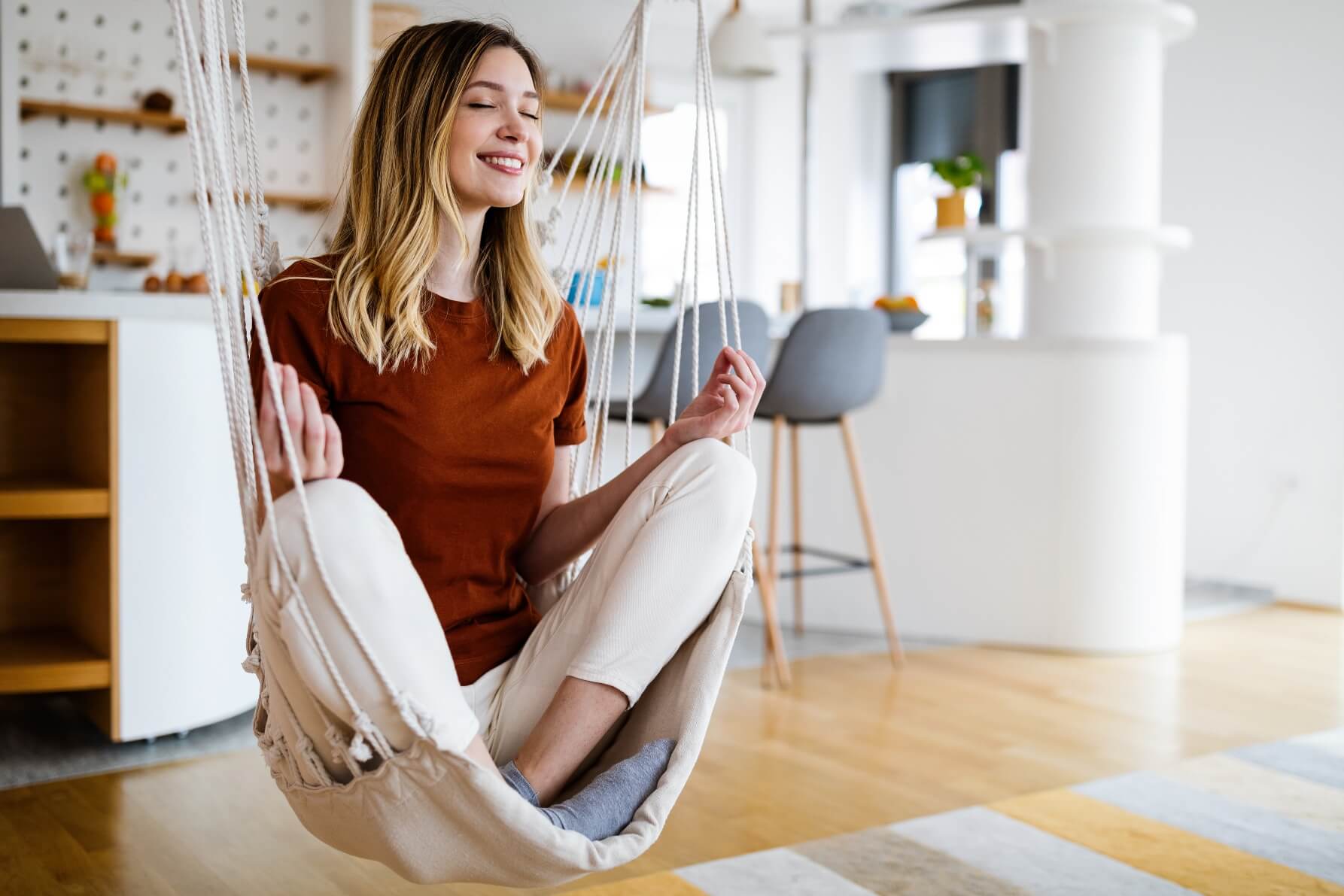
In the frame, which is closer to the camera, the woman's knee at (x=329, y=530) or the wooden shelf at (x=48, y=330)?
the woman's knee at (x=329, y=530)

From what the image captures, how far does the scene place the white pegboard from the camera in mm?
4895

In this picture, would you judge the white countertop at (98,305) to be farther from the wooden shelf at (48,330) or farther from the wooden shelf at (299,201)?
the wooden shelf at (299,201)

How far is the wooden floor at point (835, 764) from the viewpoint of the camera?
6.40ft

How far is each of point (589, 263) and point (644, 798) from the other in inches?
31.3

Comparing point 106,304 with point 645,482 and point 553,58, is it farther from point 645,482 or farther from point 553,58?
point 553,58

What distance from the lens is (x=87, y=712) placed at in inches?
104

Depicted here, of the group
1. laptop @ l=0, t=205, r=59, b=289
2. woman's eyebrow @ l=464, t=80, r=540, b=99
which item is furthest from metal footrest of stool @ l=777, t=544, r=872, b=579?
woman's eyebrow @ l=464, t=80, r=540, b=99

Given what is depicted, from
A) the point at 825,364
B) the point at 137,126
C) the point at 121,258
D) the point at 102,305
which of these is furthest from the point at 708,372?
the point at 137,126

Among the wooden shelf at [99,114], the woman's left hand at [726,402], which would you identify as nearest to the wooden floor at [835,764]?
the woman's left hand at [726,402]

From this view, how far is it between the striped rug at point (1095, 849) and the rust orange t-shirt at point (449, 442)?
1.96 ft

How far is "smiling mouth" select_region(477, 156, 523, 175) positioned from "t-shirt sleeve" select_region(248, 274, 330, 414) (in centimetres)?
24

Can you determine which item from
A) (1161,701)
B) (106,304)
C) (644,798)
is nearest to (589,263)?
(644,798)

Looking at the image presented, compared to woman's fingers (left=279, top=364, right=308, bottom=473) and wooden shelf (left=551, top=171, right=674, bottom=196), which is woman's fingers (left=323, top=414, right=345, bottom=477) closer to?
woman's fingers (left=279, top=364, right=308, bottom=473)

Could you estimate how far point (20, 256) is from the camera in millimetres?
2523
